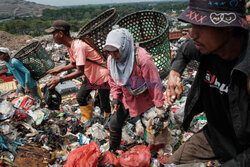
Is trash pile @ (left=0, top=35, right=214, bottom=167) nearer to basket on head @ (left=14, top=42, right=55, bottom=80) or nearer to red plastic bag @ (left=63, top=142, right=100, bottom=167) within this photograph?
red plastic bag @ (left=63, top=142, right=100, bottom=167)

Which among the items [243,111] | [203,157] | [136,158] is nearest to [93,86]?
[136,158]

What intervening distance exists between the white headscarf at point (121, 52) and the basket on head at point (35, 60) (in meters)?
2.42

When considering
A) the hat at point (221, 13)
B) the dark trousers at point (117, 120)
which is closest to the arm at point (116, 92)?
the dark trousers at point (117, 120)

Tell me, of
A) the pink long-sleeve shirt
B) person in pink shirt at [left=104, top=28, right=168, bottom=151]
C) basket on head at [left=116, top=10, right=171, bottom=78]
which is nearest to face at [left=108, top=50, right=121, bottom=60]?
person in pink shirt at [left=104, top=28, right=168, bottom=151]

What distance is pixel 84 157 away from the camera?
1931 millimetres

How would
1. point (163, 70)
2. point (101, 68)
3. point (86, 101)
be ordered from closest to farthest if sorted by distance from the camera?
1. point (163, 70)
2. point (101, 68)
3. point (86, 101)

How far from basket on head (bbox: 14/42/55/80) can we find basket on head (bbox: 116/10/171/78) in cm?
213

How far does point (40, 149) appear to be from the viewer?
2.45 meters

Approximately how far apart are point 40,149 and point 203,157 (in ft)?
6.87

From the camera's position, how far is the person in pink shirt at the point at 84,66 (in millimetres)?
2592

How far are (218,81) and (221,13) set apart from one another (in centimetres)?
51

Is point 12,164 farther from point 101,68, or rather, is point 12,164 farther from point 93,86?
point 101,68

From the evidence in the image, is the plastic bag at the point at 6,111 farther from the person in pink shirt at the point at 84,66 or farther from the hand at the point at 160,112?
the hand at the point at 160,112

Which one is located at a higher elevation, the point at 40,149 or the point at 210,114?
the point at 210,114
